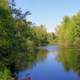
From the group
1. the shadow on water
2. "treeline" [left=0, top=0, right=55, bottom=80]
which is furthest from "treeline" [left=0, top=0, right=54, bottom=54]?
the shadow on water

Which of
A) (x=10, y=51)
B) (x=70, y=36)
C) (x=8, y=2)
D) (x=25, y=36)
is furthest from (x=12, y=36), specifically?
(x=70, y=36)

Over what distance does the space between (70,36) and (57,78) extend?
5847 cm

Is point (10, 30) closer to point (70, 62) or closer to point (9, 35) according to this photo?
point (9, 35)

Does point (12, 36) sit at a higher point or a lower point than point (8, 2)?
lower

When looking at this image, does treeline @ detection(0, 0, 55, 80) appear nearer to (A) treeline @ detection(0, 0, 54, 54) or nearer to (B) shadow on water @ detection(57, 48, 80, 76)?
(A) treeline @ detection(0, 0, 54, 54)

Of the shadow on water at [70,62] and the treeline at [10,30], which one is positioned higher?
the treeline at [10,30]

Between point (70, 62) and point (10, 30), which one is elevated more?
point (10, 30)

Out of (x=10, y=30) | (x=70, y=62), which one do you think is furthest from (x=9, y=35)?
(x=70, y=62)

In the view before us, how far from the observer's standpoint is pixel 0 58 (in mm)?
19156

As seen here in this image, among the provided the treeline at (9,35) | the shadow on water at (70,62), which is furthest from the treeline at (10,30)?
the shadow on water at (70,62)

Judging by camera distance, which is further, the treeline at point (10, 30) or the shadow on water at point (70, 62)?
the shadow on water at point (70, 62)

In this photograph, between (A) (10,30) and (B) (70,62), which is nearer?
(A) (10,30)

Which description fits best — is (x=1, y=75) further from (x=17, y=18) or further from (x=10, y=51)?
(x=17, y=18)

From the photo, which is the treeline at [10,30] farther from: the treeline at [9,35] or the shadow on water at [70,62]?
the shadow on water at [70,62]
